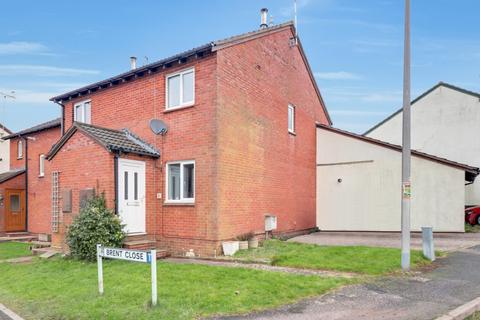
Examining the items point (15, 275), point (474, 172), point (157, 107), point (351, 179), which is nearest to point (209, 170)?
point (157, 107)

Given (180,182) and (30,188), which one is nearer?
(180,182)

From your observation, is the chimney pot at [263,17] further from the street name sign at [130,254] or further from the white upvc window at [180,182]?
the street name sign at [130,254]

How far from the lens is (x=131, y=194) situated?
42.1 ft

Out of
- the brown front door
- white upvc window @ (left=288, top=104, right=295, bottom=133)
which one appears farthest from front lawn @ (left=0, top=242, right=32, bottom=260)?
white upvc window @ (left=288, top=104, right=295, bottom=133)

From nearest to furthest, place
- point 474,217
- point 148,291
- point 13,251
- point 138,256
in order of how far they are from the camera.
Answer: point 138,256 < point 148,291 < point 13,251 < point 474,217

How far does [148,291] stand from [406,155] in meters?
6.81

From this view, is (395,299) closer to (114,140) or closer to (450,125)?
(114,140)

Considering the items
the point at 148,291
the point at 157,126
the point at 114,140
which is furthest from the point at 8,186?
the point at 148,291

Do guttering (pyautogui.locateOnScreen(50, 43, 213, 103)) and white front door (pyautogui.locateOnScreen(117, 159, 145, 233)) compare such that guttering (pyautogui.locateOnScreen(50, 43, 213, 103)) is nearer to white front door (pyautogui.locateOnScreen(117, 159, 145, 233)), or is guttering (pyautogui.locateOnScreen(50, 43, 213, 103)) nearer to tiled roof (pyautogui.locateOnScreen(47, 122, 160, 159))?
tiled roof (pyautogui.locateOnScreen(47, 122, 160, 159))

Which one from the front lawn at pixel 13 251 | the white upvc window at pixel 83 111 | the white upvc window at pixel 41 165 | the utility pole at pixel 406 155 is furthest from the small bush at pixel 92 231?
the white upvc window at pixel 41 165

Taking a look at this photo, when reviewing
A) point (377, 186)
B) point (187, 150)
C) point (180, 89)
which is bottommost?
point (377, 186)

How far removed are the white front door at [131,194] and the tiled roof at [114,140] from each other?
429 millimetres

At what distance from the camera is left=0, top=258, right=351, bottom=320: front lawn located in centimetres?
647

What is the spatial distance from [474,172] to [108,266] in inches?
598
